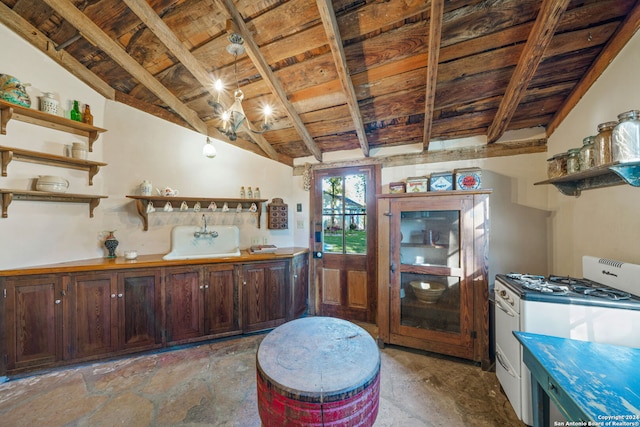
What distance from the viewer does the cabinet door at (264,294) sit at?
9.02 ft

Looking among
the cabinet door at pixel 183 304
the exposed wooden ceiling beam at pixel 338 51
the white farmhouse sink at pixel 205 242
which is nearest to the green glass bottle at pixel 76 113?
the white farmhouse sink at pixel 205 242

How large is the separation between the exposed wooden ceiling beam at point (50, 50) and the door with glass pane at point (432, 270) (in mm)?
3378

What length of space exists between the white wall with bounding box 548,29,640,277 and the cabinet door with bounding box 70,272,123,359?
4.04 metres

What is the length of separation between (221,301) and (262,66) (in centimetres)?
241

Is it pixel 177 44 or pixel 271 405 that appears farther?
pixel 177 44

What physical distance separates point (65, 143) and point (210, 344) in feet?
8.32

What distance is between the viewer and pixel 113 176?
2.68 metres

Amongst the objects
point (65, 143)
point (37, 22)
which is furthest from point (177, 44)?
point (65, 143)

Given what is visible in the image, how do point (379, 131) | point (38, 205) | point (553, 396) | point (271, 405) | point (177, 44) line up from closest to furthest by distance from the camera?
1. point (553, 396)
2. point (271, 405)
3. point (177, 44)
4. point (38, 205)
5. point (379, 131)

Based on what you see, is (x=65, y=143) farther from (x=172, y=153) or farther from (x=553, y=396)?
(x=553, y=396)

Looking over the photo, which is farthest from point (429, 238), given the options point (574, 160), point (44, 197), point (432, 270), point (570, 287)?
point (44, 197)

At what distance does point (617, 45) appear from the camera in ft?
5.26

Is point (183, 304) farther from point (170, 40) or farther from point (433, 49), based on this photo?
point (433, 49)

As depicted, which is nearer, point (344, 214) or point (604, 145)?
point (604, 145)
